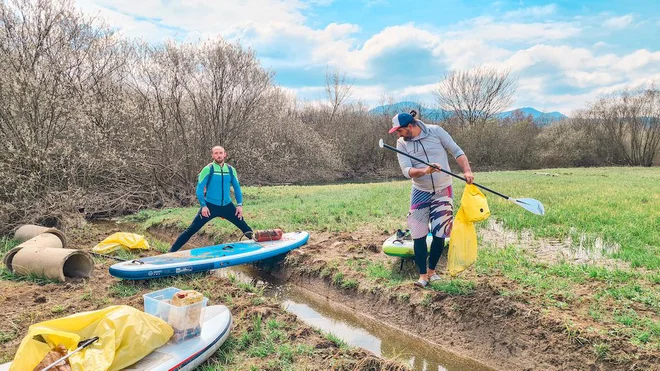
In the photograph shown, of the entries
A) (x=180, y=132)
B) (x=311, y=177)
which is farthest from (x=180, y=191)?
(x=311, y=177)

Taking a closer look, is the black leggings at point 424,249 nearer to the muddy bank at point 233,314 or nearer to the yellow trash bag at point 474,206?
the yellow trash bag at point 474,206

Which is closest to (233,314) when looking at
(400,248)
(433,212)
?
(400,248)

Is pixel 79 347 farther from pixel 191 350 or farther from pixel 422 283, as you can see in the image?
pixel 422 283

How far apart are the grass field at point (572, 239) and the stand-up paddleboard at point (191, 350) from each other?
2491mm

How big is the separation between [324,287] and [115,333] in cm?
352

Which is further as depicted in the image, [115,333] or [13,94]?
[13,94]

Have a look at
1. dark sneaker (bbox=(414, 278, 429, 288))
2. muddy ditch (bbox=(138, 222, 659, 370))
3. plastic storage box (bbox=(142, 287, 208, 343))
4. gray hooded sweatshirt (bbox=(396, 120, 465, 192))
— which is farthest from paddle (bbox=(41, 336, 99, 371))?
dark sneaker (bbox=(414, 278, 429, 288))

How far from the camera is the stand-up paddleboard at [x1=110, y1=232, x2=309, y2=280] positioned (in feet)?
18.6

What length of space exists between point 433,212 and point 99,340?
3.52 metres

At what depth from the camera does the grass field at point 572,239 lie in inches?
163

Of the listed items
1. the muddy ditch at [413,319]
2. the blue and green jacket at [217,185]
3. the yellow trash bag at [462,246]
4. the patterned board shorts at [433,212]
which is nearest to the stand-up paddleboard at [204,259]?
the muddy ditch at [413,319]

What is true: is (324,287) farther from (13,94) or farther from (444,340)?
(13,94)

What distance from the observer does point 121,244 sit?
7.54 meters

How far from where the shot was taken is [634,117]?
3500cm
